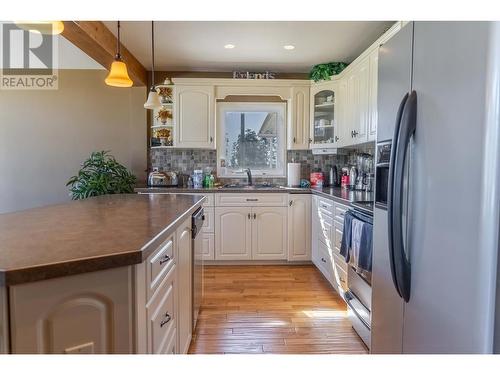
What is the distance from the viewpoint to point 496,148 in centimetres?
90

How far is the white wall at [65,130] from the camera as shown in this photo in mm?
4277

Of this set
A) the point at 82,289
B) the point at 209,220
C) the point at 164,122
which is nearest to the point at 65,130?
the point at 164,122

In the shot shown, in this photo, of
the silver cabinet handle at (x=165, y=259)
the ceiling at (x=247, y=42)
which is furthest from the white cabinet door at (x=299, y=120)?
the silver cabinet handle at (x=165, y=259)

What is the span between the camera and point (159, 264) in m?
1.30

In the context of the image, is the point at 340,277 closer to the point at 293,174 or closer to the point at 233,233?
the point at 233,233

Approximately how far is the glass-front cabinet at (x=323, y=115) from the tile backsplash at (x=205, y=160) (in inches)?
13.6

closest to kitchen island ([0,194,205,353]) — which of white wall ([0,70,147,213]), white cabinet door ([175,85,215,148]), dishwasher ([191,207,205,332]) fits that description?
dishwasher ([191,207,205,332])

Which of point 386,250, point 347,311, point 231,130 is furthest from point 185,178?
point 386,250

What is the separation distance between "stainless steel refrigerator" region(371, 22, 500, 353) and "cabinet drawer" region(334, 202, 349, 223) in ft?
3.87

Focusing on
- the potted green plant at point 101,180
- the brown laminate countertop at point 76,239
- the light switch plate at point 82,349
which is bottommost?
the light switch plate at point 82,349

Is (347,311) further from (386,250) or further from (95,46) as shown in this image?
(95,46)

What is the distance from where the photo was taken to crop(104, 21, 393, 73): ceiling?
2982mm

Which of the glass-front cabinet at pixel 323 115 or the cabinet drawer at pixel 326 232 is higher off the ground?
the glass-front cabinet at pixel 323 115

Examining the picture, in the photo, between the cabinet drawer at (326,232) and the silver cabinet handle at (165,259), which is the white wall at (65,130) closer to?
the cabinet drawer at (326,232)
